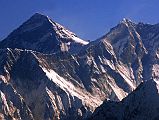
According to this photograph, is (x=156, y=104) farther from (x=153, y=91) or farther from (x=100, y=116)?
(x=100, y=116)

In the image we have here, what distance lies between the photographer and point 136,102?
163 metres

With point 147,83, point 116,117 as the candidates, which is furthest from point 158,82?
point 116,117

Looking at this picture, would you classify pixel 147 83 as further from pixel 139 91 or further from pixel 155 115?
pixel 155 115

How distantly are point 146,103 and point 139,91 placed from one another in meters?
6.22

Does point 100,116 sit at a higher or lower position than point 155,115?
higher

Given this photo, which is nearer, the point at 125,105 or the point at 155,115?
the point at 155,115

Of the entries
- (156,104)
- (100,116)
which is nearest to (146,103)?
(156,104)

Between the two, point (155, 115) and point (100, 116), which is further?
point (100, 116)

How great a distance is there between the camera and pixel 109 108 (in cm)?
16750

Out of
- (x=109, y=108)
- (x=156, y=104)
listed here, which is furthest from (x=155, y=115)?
(x=109, y=108)

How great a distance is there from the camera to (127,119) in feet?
522

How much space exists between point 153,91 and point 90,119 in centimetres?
1832

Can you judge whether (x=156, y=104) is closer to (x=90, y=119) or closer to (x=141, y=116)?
(x=141, y=116)

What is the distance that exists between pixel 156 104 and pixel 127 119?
23.9 ft
